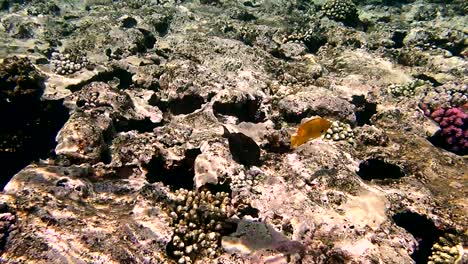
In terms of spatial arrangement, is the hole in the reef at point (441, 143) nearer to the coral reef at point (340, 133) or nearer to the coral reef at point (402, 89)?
the coral reef at point (402, 89)

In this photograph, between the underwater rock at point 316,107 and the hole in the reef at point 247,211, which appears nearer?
the hole in the reef at point 247,211

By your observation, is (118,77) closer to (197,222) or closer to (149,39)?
(149,39)

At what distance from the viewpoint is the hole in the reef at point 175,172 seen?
14.9ft

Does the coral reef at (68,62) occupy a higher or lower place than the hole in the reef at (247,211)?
higher

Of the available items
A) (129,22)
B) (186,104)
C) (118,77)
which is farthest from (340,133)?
(129,22)

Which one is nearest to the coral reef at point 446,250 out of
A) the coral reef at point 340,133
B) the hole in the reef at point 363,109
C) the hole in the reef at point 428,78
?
the coral reef at point 340,133

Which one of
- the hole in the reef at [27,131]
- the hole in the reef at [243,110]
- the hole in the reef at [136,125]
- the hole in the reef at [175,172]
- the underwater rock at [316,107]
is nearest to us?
the hole in the reef at [175,172]

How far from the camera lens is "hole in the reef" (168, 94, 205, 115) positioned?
591 cm

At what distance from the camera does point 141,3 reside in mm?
11977

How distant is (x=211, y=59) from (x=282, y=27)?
11.6 feet

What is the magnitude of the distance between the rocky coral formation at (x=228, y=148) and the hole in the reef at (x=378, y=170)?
3 cm

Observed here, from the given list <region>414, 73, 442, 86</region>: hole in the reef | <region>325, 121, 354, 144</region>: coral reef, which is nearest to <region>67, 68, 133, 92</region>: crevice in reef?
<region>325, 121, 354, 144</region>: coral reef

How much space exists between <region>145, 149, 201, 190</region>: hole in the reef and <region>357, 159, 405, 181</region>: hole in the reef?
246cm

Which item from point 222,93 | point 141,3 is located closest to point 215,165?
point 222,93
